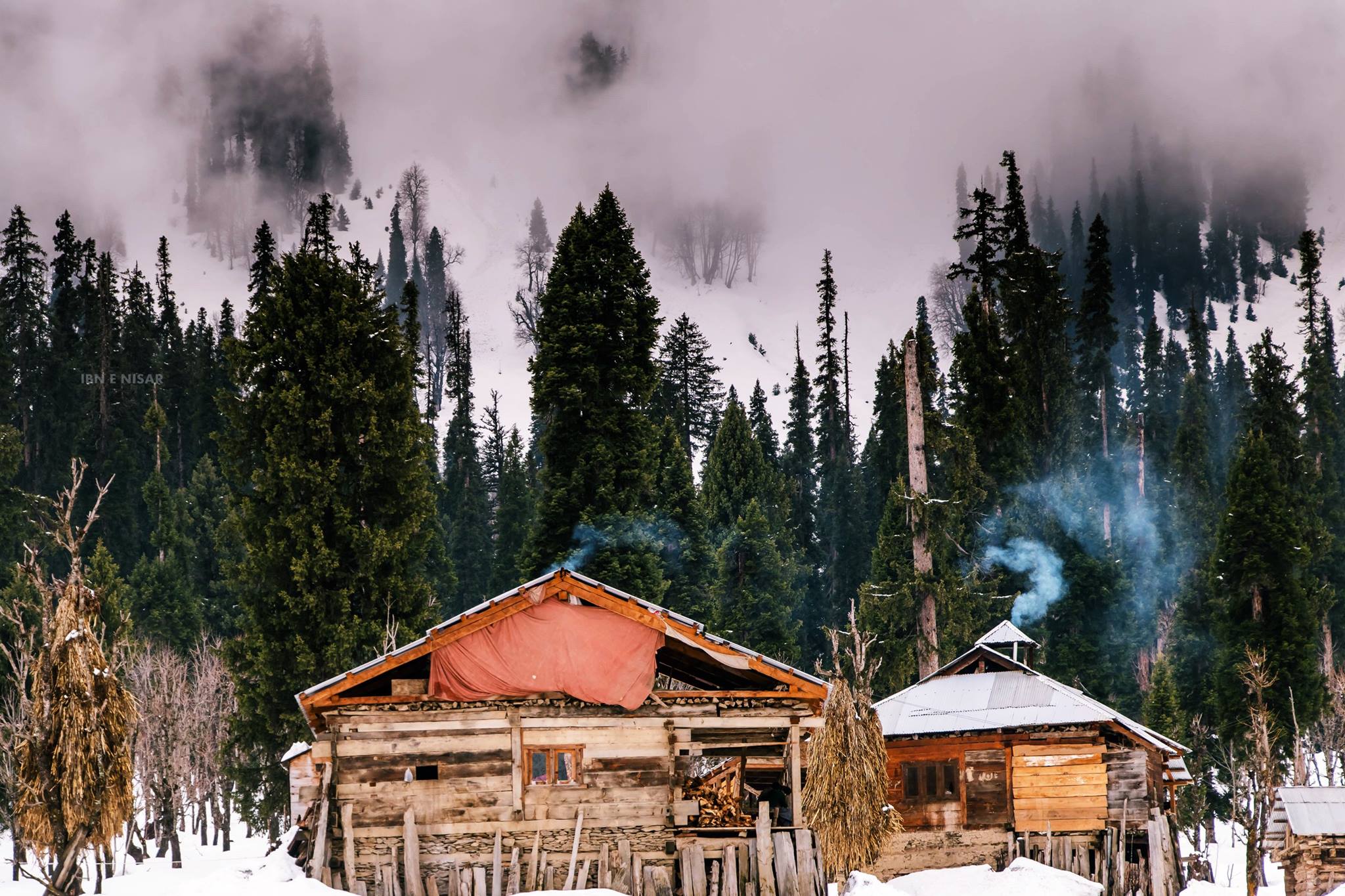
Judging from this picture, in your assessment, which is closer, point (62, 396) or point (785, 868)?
point (785, 868)

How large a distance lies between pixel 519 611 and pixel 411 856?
4.32 metres

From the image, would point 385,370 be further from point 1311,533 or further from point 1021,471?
point 1311,533

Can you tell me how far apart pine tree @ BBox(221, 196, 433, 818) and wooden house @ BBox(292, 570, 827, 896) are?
29.1 feet

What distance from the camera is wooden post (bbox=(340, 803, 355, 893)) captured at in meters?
19.8

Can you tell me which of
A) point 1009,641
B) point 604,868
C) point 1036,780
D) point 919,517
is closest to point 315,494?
point 604,868

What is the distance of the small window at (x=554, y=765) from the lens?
2058 cm

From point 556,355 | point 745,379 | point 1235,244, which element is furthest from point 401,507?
point 1235,244

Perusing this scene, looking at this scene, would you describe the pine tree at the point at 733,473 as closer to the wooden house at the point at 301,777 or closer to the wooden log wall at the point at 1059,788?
the wooden log wall at the point at 1059,788

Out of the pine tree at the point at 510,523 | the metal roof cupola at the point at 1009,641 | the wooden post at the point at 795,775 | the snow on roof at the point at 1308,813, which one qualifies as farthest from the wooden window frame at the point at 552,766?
the pine tree at the point at 510,523

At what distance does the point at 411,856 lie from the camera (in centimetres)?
1986

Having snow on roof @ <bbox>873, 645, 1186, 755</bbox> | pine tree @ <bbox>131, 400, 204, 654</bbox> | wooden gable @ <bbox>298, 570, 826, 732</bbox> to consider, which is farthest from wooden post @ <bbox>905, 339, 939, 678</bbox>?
pine tree @ <bbox>131, 400, 204, 654</bbox>

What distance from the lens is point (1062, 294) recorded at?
5681 cm

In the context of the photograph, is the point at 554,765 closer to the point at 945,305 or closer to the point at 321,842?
the point at 321,842

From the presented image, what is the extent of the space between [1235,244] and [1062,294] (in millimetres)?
97239
